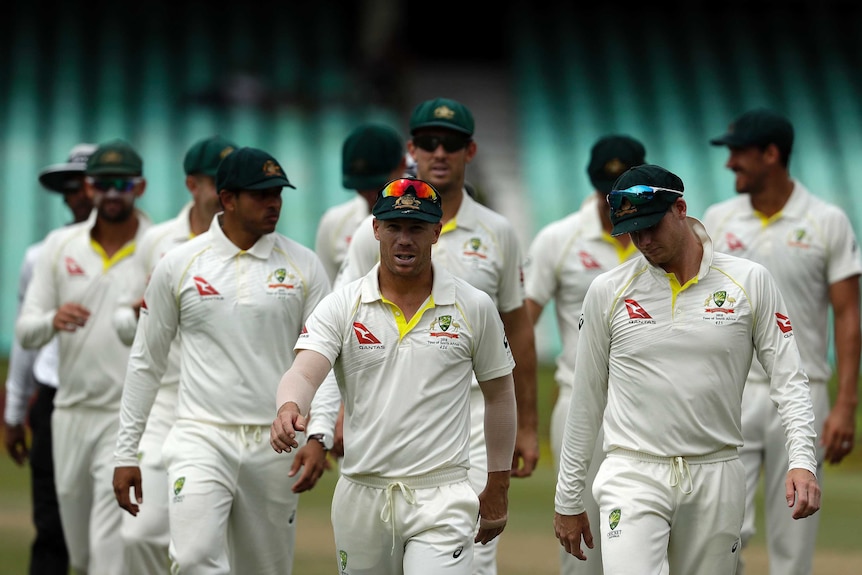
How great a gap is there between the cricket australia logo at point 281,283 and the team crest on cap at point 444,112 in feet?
3.53

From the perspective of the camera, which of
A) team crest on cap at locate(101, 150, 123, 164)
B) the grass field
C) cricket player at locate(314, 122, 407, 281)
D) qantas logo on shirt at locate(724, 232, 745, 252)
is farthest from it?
the grass field

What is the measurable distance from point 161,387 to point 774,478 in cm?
317

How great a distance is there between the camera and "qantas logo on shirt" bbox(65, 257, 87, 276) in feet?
26.1

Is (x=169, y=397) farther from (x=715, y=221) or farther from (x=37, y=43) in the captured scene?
(x=37, y=43)

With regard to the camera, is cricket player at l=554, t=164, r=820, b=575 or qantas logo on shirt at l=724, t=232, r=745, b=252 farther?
qantas logo on shirt at l=724, t=232, r=745, b=252

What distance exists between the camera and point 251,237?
21.5 feet

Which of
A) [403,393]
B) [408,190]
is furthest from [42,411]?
[408,190]

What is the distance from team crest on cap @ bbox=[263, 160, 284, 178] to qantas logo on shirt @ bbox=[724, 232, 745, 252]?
2.58 metres

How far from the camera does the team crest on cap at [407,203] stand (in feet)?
17.5

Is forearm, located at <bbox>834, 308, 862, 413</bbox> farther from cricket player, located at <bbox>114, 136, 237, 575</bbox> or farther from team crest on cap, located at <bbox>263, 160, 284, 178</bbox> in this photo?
cricket player, located at <bbox>114, 136, 237, 575</bbox>

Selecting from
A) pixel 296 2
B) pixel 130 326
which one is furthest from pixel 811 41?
pixel 130 326

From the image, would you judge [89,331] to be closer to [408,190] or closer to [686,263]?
[408,190]

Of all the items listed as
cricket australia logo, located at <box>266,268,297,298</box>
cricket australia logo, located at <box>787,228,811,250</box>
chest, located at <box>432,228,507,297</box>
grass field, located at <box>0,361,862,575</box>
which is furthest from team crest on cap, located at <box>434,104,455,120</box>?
grass field, located at <box>0,361,862,575</box>

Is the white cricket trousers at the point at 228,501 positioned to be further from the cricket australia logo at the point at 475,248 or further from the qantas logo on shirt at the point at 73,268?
the qantas logo on shirt at the point at 73,268
